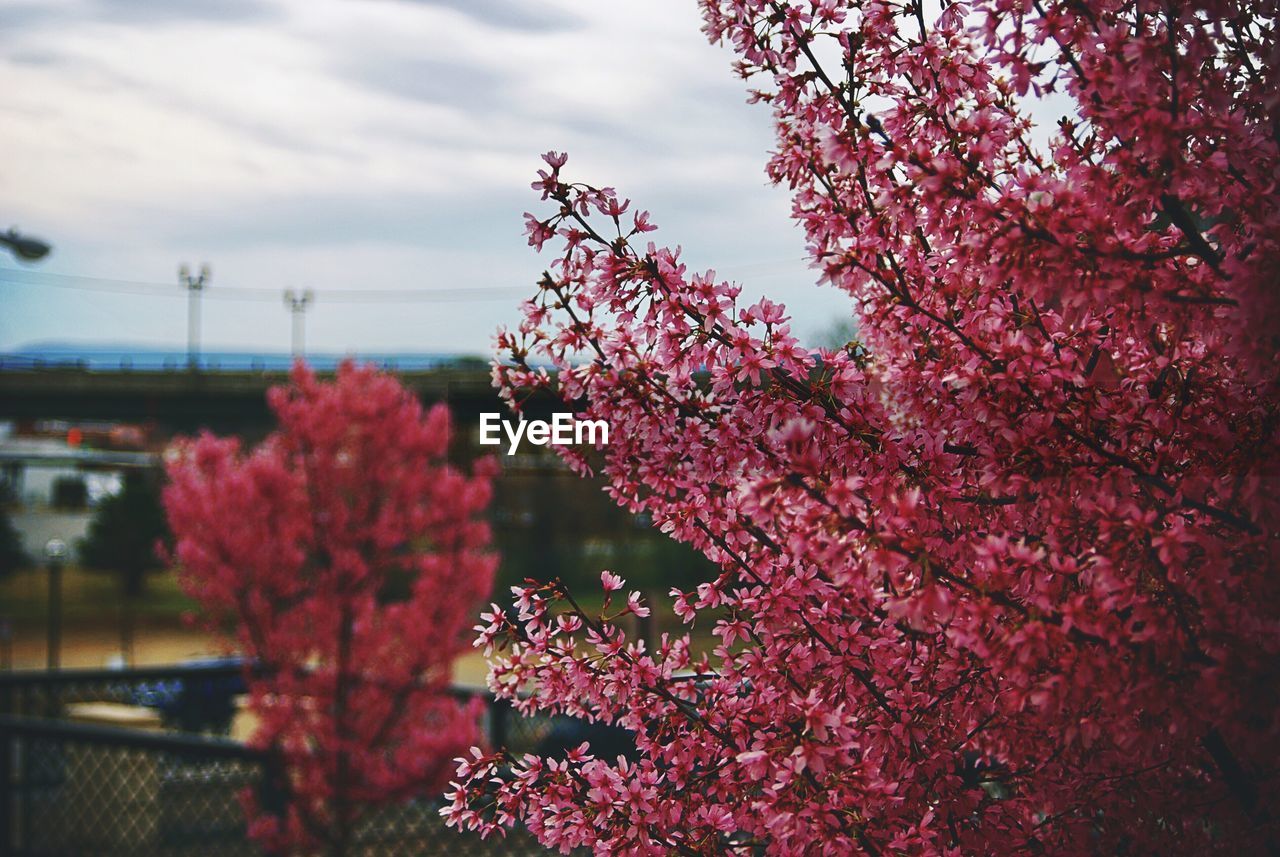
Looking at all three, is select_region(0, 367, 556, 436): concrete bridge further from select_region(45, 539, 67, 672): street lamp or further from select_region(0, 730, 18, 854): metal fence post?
select_region(0, 730, 18, 854): metal fence post

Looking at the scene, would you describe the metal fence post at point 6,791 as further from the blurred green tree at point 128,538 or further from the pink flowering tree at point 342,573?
the blurred green tree at point 128,538

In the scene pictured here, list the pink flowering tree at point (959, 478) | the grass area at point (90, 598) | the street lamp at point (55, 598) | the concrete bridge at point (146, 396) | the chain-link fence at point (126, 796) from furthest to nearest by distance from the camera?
the grass area at point (90, 598)
the concrete bridge at point (146, 396)
the street lamp at point (55, 598)
the chain-link fence at point (126, 796)
the pink flowering tree at point (959, 478)

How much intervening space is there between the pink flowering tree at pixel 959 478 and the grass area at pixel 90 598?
32291 mm

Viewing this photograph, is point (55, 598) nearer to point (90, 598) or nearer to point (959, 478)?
point (959, 478)

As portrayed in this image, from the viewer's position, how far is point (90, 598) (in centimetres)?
3244

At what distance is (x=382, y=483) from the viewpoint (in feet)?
26.1

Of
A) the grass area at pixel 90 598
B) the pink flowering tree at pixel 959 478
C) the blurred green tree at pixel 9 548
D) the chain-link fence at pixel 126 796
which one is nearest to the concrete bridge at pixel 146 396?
the blurred green tree at pixel 9 548

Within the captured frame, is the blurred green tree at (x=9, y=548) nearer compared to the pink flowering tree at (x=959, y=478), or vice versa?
the pink flowering tree at (x=959, y=478)

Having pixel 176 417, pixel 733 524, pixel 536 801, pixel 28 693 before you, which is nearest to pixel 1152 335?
pixel 733 524

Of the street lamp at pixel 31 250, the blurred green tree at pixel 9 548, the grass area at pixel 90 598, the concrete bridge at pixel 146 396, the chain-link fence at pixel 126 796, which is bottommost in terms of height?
the grass area at pixel 90 598

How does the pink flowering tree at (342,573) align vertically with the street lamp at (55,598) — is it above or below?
above

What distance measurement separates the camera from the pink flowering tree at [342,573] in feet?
24.7

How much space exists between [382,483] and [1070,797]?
6.69m

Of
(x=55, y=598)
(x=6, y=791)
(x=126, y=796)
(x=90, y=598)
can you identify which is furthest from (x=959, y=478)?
(x=90, y=598)
